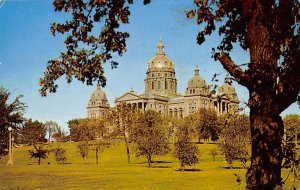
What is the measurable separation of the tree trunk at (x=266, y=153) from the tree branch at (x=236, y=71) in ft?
2.07

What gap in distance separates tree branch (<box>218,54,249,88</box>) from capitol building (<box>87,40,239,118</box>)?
123385 millimetres

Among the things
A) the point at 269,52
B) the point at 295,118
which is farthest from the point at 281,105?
the point at 295,118

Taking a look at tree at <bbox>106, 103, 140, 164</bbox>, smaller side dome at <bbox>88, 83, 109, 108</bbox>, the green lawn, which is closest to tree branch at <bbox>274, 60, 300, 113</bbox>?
the green lawn

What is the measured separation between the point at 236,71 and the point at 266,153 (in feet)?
5.05

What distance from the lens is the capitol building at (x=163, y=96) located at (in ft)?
465

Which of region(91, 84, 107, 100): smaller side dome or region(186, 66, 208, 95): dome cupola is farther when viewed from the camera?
region(91, 84, 107, 100): smaller side dome

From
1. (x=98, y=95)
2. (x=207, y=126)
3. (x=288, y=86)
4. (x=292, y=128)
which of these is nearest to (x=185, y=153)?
(x=292, y=128)

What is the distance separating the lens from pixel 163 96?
149m

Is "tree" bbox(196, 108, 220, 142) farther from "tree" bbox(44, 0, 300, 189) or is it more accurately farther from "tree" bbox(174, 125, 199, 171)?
"tree" bbox(44, 0, 300, 189)

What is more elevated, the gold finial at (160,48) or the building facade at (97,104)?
the gold finial at (160,48)

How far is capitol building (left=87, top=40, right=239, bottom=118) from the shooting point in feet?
465

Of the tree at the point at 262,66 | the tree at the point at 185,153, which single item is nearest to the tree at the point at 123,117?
the tree at the point at 185,153

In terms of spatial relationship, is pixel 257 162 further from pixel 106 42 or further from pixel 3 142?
pixel 3 142

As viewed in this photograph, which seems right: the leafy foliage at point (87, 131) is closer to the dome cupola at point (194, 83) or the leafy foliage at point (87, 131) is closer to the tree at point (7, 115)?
the dome cupola at point (194, 83)
